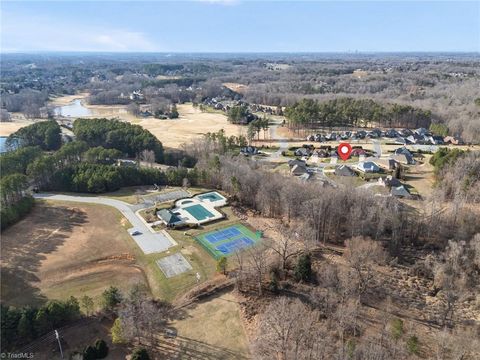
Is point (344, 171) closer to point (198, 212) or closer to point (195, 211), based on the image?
point (198, 212)

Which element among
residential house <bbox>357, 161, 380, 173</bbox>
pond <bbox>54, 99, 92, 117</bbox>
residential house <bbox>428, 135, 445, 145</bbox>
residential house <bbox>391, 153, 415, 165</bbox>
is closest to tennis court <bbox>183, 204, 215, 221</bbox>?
residential house <bbox>357, 161, 380, 173</bbox>

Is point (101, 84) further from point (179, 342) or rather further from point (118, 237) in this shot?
point (179, 342)

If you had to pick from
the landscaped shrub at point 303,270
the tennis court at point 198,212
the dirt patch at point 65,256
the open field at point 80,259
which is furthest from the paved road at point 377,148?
the dirt patch at point 65,256

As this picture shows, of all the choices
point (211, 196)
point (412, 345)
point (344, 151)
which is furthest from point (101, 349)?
point (344, 151)

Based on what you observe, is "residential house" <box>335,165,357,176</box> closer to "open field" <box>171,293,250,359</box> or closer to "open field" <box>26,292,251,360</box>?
"open field" <box>171,293,250,359</box>

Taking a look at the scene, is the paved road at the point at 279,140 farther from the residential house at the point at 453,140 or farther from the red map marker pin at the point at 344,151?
A: the residential house at the point at 453,140

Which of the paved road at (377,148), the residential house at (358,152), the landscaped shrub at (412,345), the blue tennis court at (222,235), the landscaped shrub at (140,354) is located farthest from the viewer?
the paved road at (377,148)

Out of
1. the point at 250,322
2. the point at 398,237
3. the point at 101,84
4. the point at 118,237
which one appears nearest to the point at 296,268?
the point at 250,322
